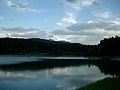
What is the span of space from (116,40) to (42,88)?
467ft

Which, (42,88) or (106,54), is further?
(106,54)

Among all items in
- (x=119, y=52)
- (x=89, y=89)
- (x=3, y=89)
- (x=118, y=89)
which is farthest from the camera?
(x=119, y=52)

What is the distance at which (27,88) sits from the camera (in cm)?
3600

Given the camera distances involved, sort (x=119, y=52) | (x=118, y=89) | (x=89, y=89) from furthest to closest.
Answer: (x=119, y=52)
(x=89, y=89)
(x=118, y=89)

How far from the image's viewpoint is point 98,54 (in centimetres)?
17750

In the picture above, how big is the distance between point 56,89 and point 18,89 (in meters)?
5.05

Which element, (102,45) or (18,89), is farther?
(102,45)

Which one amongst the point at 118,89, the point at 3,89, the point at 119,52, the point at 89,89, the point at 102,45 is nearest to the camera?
the point at 118,89

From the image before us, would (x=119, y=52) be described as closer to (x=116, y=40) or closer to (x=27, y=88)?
(x=116, y=40)

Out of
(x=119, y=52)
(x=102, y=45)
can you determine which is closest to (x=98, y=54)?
(x=102, y=45)

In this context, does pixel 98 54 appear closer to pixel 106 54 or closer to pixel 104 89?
pixel 106 54

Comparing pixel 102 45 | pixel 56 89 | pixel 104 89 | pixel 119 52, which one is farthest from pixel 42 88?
pixel 102 45

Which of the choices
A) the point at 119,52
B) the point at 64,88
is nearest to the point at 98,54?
the point at 119,52

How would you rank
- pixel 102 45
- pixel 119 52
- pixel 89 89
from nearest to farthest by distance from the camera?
pixel 89 89
pixel 119 52
pixel 102 45
